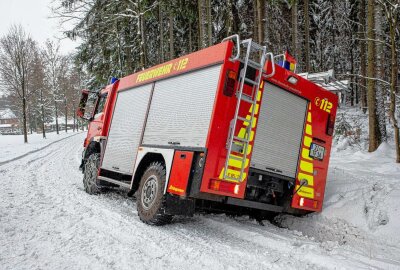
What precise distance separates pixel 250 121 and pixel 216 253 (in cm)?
172

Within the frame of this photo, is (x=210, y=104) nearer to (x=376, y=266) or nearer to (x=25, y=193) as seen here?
(x=376, y=266)

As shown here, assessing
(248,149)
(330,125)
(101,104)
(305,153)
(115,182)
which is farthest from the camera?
(101,104)

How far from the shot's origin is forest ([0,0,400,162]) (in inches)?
402

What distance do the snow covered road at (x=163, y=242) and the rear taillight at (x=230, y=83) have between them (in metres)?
1.97

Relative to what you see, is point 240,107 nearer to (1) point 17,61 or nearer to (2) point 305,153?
(2) point 305,153

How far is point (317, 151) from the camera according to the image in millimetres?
5648

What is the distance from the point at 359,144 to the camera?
11.4 m

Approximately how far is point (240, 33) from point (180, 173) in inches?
611

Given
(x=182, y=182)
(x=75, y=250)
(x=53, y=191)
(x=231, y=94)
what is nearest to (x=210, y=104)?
(x=231, y=94)

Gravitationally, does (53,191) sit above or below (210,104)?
below

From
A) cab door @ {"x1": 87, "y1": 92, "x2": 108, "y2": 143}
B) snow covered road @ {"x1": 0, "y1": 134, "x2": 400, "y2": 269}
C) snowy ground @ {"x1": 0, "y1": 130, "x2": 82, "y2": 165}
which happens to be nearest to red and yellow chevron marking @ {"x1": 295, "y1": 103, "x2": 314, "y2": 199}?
snow covered road @ {"x1": 0, "y1": 134, "x2": 400, "y2": 269}

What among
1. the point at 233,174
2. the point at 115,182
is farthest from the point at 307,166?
the point at 115,182

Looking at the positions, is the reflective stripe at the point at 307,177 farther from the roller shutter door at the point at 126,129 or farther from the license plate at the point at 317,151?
the roller shutter door at the point at 126,129

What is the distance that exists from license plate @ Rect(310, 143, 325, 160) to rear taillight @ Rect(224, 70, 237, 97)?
6.18 feet
